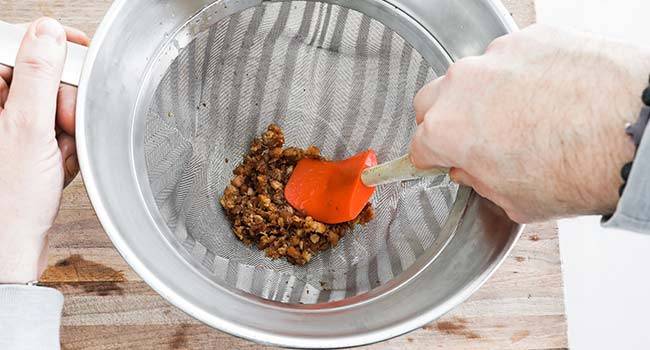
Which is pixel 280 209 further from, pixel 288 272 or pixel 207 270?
pixel 207 270

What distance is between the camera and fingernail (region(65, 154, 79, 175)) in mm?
1128

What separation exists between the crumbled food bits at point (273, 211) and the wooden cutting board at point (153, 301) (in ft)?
0.78

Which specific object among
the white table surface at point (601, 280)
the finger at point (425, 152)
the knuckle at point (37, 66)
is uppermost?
the knuckle at point (37, 66)

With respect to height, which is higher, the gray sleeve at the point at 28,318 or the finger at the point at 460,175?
the finger at the point at 460,175

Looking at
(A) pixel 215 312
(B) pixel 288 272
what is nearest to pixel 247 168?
(B) pixel 288 272

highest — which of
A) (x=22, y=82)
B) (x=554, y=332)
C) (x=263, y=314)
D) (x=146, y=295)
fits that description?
(x=22, y=82)

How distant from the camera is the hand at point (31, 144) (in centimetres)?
99

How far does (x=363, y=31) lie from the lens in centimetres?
126

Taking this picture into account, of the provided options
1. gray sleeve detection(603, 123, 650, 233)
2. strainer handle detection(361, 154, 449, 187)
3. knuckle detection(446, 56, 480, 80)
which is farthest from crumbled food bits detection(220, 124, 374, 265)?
gray sleeve detection(603, 123, 650, 233)

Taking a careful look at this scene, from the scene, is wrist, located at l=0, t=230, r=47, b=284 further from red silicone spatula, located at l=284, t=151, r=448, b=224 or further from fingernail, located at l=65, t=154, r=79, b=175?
red silicone spatula, located at l=284, t=151, r=448, b=224

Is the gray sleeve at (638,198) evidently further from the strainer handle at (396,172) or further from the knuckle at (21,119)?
the knuckle at (21,119)

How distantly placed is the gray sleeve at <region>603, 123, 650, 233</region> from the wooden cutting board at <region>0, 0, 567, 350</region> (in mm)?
729

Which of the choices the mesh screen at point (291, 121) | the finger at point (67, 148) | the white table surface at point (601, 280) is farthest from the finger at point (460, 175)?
the white table surface at point (601, 280)

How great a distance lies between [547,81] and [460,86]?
Result: 126 mm
